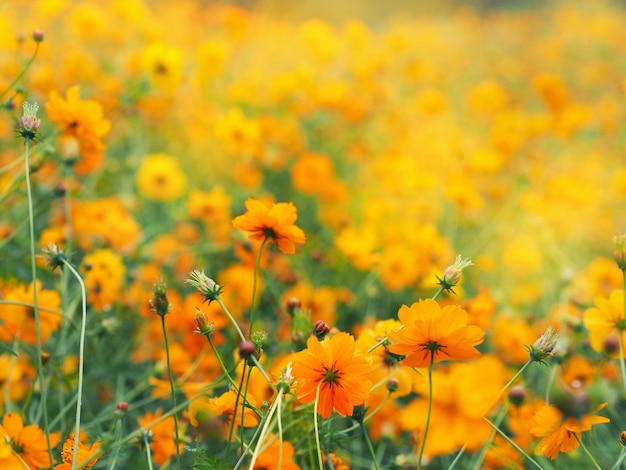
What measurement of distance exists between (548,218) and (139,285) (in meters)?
1.31

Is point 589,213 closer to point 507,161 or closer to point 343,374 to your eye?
point 507,161

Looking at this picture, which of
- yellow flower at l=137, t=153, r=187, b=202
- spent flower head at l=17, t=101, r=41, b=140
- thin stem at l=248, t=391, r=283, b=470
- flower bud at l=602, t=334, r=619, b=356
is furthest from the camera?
yellow flower at l=137, t=153, r=187, b=202

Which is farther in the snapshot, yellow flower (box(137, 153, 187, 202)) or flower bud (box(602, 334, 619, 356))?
yellow flower (box(137, 153, 187, 202))

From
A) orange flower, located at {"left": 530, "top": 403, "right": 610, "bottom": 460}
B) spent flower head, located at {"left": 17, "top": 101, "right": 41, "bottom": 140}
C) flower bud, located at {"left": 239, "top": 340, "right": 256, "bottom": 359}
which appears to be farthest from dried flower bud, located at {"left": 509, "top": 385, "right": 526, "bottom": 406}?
spent flower head, located at {"left": 17, "top": 101, "right": 41, "bottom": 140}

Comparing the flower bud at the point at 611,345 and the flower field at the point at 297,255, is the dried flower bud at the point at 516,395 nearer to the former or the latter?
the flower field at the point at 297,255

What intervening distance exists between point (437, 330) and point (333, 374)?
12 centimetres

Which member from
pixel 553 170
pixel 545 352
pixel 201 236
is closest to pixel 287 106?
pixel 201 236

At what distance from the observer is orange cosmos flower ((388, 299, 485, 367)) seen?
58 cm

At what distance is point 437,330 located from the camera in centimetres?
58

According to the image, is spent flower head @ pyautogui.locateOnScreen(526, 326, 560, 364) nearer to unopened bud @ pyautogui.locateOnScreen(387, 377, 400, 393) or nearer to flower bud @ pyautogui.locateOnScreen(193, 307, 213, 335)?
unopened bud @ pyautogui.locateOnScreen(387, 377, 400, 393)

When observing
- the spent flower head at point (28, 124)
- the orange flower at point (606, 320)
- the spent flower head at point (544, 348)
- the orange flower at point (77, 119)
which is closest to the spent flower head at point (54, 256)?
the spent flower head at point (28, 124)

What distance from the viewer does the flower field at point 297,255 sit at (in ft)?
2.17

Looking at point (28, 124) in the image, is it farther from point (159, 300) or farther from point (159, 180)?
point (159, 180)

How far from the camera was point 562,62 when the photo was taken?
10.7ft
